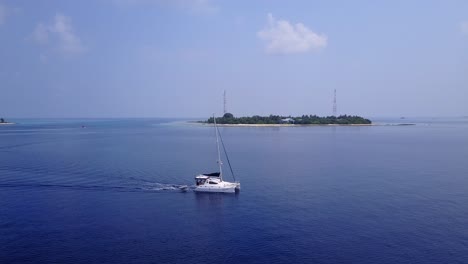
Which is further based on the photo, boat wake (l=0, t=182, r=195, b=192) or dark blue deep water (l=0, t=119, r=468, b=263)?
boat wake (l=0, t=182, r=195, b=192)

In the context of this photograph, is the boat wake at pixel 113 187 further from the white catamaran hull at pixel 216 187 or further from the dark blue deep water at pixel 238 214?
the white catamaran hull at pixel 216 187

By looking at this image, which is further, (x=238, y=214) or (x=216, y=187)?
(x=216, y=187)

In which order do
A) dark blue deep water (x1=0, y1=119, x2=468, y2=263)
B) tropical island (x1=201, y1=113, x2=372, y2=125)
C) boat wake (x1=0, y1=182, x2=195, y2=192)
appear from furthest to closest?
tropical island (x1=201, y1=113, x2=372, y2=125)
boat wake (x1=0, y1=182, x2=195, y2=192)
dark blue deep water (x1=0, y1=119, x2=468, y2=263)

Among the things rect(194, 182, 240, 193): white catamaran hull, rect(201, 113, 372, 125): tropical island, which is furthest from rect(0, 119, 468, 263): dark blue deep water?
rect(201, 113, 372, 125): tropical island

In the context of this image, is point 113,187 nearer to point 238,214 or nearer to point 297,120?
point 238,214

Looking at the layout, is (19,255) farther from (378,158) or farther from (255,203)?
(378,158)

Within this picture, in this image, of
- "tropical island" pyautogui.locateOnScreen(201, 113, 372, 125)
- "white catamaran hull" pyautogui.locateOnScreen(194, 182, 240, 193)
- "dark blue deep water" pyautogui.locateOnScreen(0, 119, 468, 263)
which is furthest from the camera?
"tropical island" pyautogui.locateOnScreen(201, 113, 372, 125)

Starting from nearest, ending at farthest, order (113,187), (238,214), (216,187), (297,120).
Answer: (238,214), (216,187), (113,187), (297,120)

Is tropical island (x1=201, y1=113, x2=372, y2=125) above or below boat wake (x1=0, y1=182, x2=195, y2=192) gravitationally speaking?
above

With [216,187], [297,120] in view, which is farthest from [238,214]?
[297,120]

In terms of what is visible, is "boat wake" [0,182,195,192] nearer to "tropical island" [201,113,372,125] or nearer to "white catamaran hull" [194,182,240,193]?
"white catamaran hull" [194,182,240,193]

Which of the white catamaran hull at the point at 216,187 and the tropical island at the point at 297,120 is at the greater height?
the tropical island at the point at 297,120

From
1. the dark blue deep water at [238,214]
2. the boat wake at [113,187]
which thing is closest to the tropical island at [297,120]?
the dark blue deep water at [238,214]
